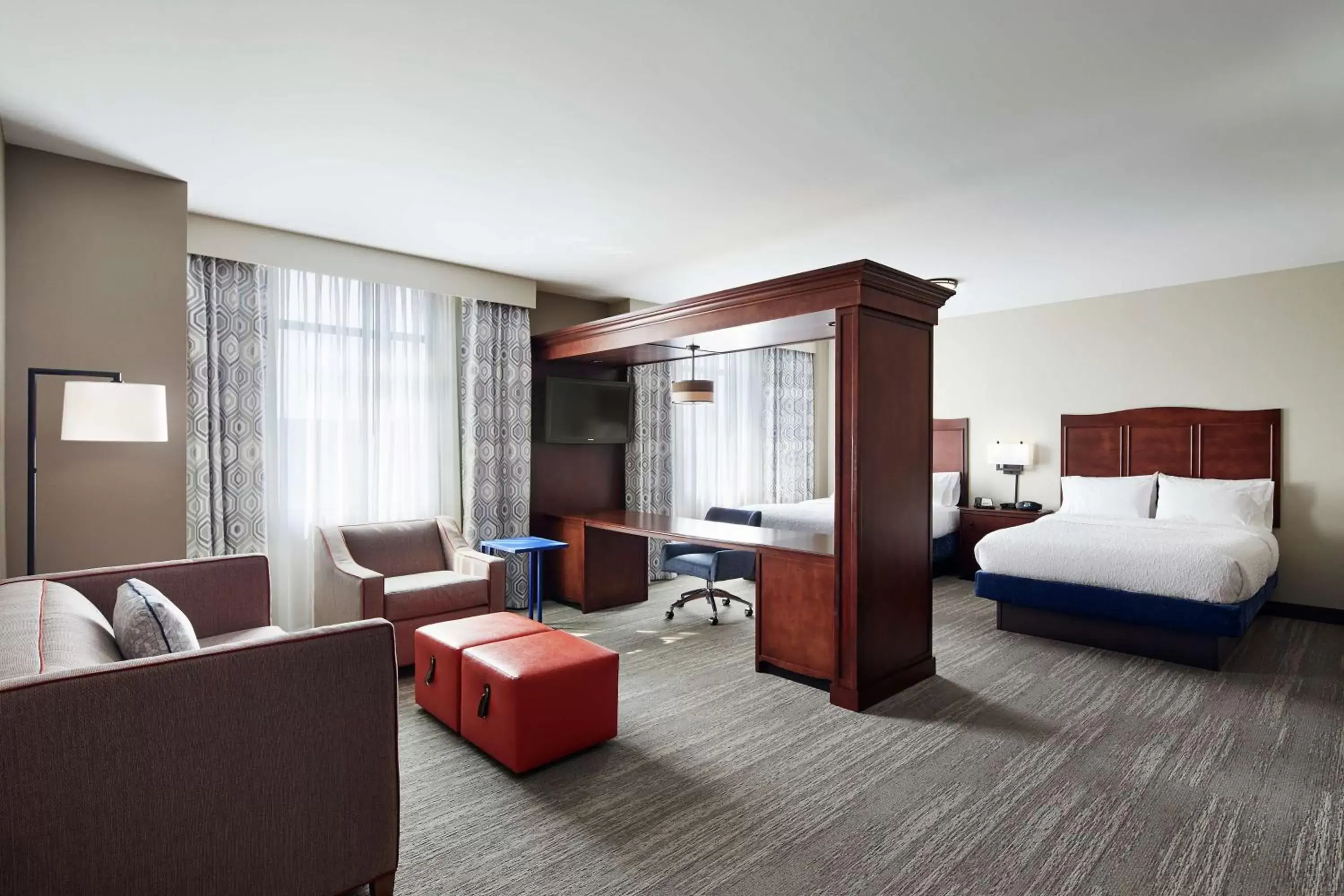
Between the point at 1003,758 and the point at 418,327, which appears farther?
the point at 418,327

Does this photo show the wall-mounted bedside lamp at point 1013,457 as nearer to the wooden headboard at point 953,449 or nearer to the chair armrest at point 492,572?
the wooden headboard at point 953,449

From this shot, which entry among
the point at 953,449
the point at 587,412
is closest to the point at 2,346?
the point at 587,412

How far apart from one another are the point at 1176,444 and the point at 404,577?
6.11 metres

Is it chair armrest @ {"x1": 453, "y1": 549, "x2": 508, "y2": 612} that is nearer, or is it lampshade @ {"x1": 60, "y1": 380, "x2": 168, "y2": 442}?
lampshade @ {"x1": 60, "y1": 380, "x2": 168, "y2": 442}

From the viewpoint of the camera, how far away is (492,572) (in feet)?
13.7

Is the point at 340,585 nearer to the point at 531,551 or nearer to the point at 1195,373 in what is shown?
the point at 531,551

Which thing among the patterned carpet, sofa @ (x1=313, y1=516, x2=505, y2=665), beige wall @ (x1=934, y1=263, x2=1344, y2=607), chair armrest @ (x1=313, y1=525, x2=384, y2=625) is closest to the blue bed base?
the patterned carpet

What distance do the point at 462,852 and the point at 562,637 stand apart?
1.04 metres

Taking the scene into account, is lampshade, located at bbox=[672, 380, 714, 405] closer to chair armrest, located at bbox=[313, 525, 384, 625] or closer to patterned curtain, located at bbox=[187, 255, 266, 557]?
chair armrest, located at bbox=[313, 525, 384, 625]

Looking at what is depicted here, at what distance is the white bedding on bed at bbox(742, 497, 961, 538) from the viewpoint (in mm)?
5973

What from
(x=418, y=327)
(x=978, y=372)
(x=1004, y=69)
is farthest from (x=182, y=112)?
(x=978, y=372)

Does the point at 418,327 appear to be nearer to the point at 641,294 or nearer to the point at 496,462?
the point at 496,462

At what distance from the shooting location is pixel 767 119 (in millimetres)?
2695

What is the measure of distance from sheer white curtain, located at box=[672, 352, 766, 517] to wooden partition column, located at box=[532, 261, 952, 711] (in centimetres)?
269
